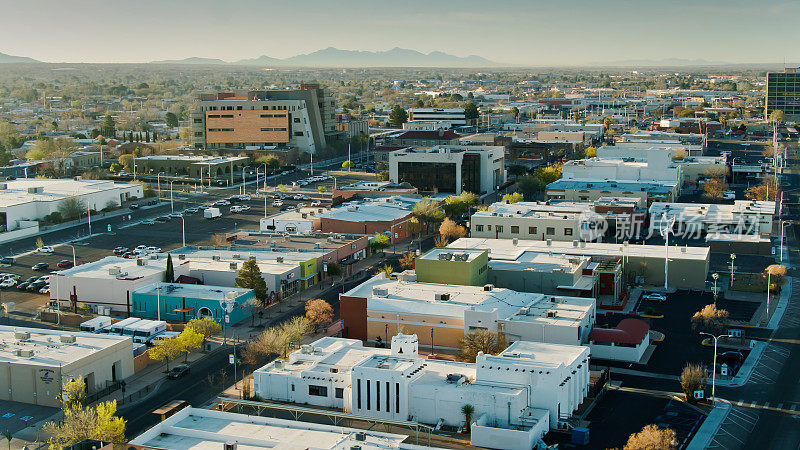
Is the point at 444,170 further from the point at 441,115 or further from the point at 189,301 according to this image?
the point at 441,115

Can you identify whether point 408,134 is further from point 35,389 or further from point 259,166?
point 35,389

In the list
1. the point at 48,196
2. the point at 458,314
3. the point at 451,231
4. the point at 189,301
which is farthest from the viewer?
the point at 48,196

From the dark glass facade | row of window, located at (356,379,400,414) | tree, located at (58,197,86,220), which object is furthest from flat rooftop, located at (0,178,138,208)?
row of window, located at (356,379,400,414)

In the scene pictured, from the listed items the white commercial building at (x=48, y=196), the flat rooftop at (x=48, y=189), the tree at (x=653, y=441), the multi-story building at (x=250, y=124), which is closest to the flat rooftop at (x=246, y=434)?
the tree at (x=653, y=441)

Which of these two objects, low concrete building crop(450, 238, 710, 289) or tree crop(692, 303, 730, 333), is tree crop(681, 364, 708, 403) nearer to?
tree crop(692, 303, 730, 333)

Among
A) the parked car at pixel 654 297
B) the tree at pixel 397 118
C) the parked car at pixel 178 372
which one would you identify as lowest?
the parked car at pixel 178 372

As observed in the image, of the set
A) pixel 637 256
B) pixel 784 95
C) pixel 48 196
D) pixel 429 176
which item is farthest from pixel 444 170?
pixel 784 95

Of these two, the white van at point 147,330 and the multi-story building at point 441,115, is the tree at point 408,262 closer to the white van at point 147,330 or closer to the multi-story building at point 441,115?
the white van at point 147,330
